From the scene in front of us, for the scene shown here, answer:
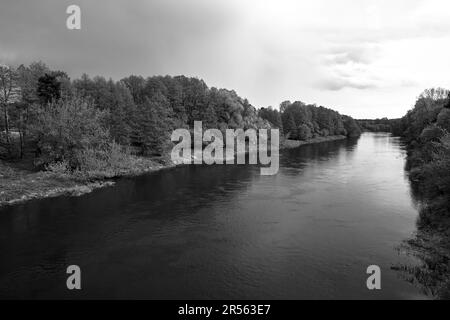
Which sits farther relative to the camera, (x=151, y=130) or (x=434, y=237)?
(x=151, y=130)

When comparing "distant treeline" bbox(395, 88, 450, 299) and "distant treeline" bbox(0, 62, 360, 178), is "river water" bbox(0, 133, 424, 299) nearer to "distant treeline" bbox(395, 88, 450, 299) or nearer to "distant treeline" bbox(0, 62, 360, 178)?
"distant treeline" bbox(395, 88, 450, 299)

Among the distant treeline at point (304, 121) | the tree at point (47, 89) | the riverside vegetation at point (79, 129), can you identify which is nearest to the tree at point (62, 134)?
the riverside vegetation at point (79, 129)

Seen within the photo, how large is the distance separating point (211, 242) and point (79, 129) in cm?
3933

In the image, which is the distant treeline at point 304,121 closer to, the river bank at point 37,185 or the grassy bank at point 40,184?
the grassy bank at point 40,184

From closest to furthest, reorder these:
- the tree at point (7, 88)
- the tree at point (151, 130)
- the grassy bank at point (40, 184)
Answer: the grassy bank at point (40, 184)
the tree at point (7, 88)
the tree at point (151, 130)

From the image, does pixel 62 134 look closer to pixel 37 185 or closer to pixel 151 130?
pixel 37 185

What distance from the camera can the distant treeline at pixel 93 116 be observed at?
2159 inches

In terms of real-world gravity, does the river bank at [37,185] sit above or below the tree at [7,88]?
below

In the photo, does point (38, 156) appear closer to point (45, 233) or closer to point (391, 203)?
point (45, 233)

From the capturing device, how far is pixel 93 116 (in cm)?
6291

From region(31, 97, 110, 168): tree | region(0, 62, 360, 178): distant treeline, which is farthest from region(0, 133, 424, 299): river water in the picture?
region(0, 62, 360, 178): distant treeline

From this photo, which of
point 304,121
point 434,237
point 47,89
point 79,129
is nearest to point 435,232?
point 434,237
